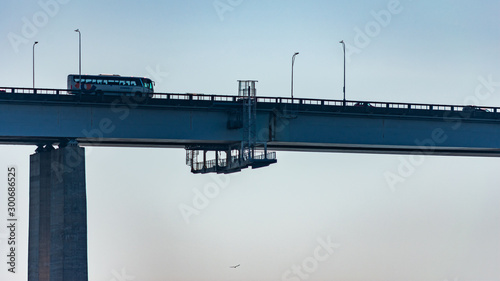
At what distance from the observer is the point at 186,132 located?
126 meters

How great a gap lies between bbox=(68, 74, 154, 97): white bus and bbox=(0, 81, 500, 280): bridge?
466 cm

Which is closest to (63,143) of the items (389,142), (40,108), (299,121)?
(40,108)

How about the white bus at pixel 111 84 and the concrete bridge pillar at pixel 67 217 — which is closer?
the concrete bridge pillar at pixel 67 217

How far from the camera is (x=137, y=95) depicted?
12762cm

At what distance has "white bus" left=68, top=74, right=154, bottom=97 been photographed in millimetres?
131250

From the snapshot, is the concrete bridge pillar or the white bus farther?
the white bus

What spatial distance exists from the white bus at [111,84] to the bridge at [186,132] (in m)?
4.66

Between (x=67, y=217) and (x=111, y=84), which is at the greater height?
(x=111, y=84)

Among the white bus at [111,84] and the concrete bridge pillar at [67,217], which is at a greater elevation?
the white bus at [111,84]

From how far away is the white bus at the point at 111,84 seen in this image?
131 m

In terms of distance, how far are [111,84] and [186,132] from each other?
11224 millimetres

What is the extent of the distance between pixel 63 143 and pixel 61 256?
31.4 feet

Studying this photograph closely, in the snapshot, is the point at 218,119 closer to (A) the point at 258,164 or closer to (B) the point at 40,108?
(A) the point at 258,164

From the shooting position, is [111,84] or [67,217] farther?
[111,84]
